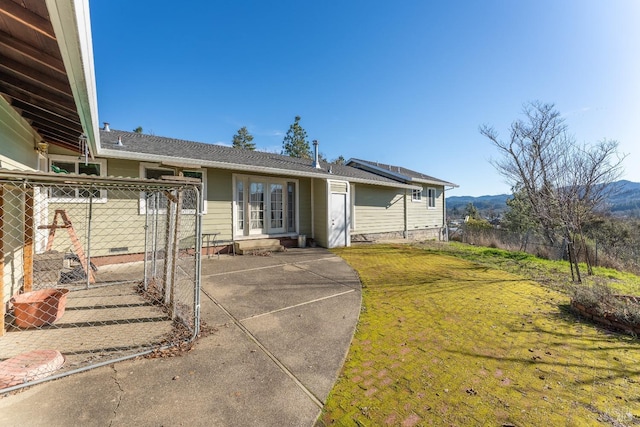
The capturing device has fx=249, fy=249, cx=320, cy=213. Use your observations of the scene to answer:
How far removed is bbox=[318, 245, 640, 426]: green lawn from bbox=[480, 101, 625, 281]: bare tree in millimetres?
3453

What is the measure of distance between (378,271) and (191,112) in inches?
583

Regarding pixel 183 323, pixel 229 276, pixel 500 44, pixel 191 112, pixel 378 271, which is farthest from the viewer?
pixel 191 112

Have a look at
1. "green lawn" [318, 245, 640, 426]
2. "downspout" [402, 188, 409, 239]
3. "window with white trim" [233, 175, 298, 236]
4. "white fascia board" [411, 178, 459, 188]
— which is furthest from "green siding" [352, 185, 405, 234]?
"green lawn" [318, 245, 640, 426]

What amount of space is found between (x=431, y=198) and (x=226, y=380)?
15.8 m

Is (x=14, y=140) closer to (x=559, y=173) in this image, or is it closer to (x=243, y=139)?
(x=559, y=173)

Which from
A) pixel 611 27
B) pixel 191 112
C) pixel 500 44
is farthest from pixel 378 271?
pixel 191 112

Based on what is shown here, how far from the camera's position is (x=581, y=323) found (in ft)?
12.2

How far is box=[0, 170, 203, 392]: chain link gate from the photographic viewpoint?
2547mm

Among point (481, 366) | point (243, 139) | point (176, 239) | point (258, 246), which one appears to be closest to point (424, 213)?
point (258, 246)

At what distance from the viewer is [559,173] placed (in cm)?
780

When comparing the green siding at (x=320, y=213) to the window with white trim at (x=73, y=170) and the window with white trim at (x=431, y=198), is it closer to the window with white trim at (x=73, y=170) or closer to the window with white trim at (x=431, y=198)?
the window with white trim at (x=73, y=170)

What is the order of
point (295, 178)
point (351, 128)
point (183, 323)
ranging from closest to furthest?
point (183, 323) < point (295, 178) < point (351, 128)

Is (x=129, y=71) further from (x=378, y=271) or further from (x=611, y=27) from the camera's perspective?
(x=611, y=27)

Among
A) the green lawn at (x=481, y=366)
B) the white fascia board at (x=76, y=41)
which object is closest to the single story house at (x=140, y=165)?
the white fascia board at (x=76, y=41)
